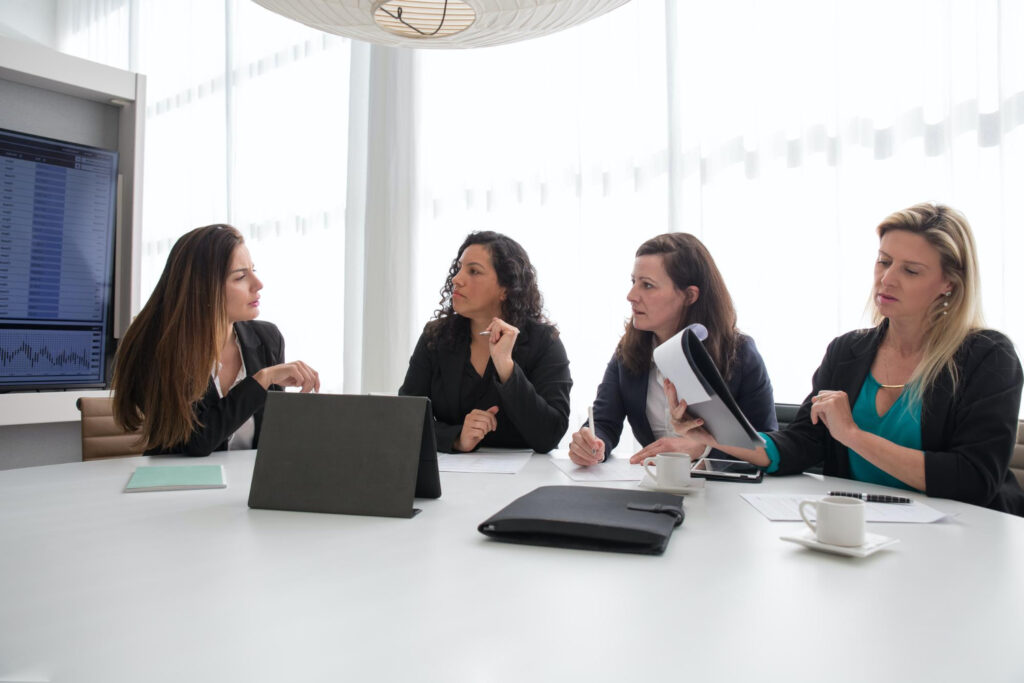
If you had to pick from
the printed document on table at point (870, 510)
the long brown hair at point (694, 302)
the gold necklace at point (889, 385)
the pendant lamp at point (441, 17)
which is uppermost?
the pendant lamp at point (441, 17)

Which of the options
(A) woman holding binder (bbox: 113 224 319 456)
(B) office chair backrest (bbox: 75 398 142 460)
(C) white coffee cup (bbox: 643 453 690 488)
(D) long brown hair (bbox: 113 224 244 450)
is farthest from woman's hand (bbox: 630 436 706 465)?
(B) office chair backrest (bbox: 75 398 142 460)

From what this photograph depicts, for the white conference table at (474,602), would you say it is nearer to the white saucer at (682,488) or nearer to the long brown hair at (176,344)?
the white saucer at (682,488)

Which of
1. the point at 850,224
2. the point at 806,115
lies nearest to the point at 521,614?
the point at 850,224

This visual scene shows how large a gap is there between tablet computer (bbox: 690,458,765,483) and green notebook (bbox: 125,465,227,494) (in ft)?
3.49

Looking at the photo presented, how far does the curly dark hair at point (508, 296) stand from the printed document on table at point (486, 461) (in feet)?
1.66

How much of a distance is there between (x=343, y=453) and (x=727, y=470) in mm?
921

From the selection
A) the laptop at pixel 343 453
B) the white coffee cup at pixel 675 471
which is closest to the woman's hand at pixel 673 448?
the white coffee cup at pixel 675 471

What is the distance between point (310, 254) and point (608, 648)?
3.94 metres

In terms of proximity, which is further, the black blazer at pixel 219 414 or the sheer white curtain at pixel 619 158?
the sheer white curtain at pixel 619 158

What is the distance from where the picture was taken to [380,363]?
147 inches

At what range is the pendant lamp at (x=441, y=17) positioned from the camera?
1488 millimetres

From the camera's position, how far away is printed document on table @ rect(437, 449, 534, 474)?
172cm

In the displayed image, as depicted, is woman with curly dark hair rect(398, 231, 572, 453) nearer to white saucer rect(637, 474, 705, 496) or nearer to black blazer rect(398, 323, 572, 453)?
black blazer rect(398, 323, 572, 453)

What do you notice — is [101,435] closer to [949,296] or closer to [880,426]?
[880,426]
